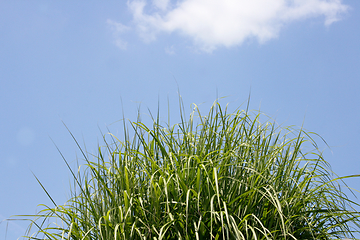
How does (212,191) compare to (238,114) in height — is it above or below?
below

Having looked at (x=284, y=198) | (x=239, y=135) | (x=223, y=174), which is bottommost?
(x=284, y=198)

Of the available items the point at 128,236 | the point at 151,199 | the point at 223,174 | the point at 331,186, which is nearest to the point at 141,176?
the point at 151,199

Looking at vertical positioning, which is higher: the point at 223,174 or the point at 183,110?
the point at 183,110

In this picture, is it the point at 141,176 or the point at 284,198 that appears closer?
the point at 284,198

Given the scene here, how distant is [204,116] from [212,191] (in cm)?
74

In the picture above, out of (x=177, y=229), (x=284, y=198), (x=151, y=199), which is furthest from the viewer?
(x=284, y=198)

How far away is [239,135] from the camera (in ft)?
8.59

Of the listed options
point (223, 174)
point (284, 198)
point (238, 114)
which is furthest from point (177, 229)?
point (238, 114)

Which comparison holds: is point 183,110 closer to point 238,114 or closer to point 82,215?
point 238,114

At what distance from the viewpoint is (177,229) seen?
6.51 ft

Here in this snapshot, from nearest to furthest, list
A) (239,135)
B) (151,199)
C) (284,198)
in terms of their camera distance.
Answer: (151,199), (284,198), (239,135)

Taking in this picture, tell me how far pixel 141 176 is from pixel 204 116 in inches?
29.4

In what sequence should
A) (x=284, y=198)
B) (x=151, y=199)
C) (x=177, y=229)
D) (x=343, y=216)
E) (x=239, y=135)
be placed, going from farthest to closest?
(x=239, y=135) < (x=343, y=216) < (x=284, y=198) < (x=151, y=199) < (x=177, y=229)

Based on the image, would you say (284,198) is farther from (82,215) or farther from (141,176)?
(82,215)
